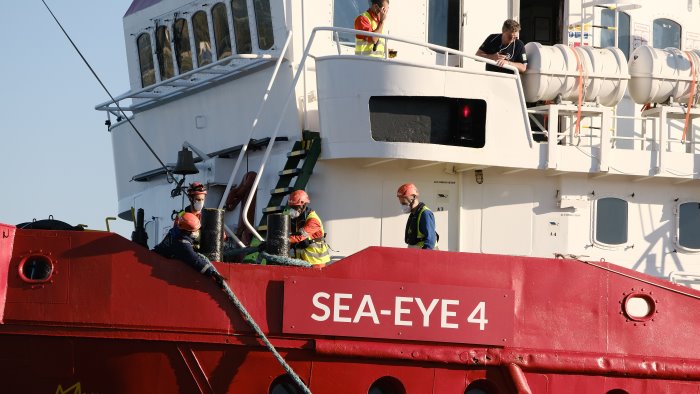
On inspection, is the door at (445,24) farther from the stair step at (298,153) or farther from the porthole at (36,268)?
the porthole at (36,268)

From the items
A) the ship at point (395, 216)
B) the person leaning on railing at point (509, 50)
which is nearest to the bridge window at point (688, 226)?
the ship at point (395, 216)

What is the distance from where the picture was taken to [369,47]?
13.2 metres

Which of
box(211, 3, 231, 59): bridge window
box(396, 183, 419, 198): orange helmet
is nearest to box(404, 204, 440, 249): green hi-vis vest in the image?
box(396, 183, 419, 198): orange helmet

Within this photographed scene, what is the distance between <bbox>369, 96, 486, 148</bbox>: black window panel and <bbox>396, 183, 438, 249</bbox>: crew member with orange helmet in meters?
0.83

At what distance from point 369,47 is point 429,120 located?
999 mm

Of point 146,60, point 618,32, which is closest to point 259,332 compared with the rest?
point 618,32

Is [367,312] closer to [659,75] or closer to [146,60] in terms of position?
[659,75]

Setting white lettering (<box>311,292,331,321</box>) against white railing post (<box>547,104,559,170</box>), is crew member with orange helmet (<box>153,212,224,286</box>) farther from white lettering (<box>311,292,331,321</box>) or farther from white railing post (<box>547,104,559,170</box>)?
white railing post (<box>547,104,559,170</box>)

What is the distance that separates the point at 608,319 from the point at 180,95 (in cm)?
587

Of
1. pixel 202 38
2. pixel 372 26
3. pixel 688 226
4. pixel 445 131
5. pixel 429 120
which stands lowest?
pixel 688 226

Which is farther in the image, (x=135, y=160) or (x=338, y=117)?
(x=135, y=160)

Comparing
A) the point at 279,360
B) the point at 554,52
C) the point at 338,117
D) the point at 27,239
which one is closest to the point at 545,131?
the point at 554,52

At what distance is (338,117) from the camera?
41.4 feet

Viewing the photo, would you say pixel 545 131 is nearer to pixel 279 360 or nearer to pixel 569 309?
pixel 569 309
